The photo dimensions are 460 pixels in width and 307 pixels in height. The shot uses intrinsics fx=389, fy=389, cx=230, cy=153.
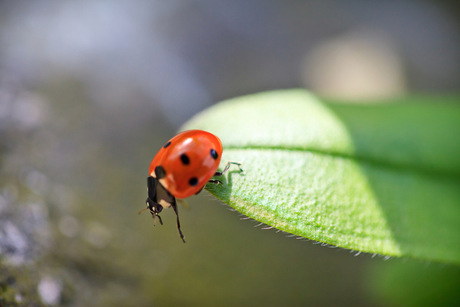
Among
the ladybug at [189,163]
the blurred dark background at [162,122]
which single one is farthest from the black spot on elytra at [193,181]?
the blurred dark background at [162,122]

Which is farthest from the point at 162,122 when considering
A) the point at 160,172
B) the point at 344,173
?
the point at 344,173

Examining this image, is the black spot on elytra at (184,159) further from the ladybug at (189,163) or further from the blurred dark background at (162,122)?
the blurred dark background at (162,122)

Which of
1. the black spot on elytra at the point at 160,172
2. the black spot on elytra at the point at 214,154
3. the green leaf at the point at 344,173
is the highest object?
the black spot on elytra at the point at 214,154

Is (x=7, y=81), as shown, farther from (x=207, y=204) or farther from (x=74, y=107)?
(x=207, y=204)

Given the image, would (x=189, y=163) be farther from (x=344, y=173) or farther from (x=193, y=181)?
(x=344, y=173)

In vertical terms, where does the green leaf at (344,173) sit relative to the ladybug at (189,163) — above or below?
below

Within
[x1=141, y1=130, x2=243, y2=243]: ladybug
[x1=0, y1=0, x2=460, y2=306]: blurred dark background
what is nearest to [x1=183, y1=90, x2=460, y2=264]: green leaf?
[x1=141, y1=130, x2=243, y2=243]: ladybug
